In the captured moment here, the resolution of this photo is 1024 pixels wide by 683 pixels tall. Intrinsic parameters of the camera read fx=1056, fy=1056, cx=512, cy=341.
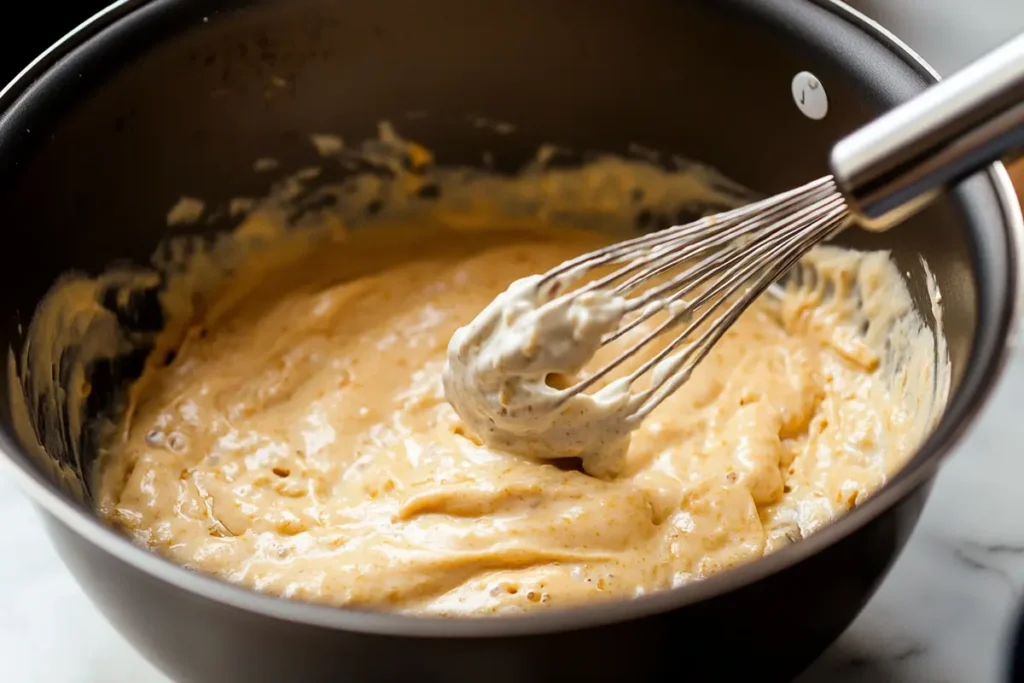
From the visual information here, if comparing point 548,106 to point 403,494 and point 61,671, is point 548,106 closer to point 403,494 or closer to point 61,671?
point 403,494

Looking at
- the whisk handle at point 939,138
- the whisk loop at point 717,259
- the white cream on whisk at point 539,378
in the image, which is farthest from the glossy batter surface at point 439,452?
the whisk handle at point 939,138

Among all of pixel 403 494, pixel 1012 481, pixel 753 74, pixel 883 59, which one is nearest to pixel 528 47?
pixel 753 74

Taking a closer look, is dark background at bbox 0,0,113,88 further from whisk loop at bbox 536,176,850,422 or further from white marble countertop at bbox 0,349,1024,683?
whisk loop at bbox 536,176,850,422

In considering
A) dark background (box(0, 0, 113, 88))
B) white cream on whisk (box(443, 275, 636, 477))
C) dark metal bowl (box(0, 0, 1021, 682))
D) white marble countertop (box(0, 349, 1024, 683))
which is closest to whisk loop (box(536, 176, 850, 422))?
white cream on whisk (box(443, 275, 636, 477))

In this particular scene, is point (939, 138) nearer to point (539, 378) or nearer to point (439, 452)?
point (539, 378)

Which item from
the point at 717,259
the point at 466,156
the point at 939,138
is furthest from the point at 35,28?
the point at 939,138

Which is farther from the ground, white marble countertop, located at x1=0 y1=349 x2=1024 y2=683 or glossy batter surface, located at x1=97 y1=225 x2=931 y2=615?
glossy batter surface, located at x1=97 y1=225 x2=931 y2=615
